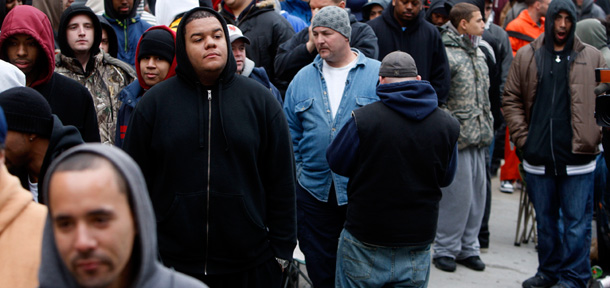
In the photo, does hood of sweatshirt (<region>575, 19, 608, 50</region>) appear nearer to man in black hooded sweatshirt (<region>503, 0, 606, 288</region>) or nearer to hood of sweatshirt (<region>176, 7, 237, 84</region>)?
man in black hooded sweatshirt (<region>503, 0, 606, 288</region>)

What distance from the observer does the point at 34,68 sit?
174 inches

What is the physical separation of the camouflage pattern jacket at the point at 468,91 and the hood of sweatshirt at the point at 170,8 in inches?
89.9

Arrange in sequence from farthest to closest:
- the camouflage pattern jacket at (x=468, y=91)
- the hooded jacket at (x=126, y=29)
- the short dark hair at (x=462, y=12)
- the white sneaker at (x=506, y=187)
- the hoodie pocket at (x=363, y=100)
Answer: the white sneaker at (x=506, y=187), the short dark hair at (x=462, y=12), the camouflage pattern jacket at (x=468, y=91), the hooded jacket at (x=126, y=29), the hoodie pocket at (x=363, y=100)

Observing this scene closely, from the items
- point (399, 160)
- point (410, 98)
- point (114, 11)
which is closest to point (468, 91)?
point (410, 98)

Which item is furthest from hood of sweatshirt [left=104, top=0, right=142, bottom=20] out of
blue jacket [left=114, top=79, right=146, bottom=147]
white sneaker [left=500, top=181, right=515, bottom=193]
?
white sneaker [left=500, top=181, right=515, bottom=193]

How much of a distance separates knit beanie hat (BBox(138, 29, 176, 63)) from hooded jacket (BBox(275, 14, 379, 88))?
1313 mm

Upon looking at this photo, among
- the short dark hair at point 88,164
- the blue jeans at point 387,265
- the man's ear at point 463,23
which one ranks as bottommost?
the blue jeans at point 387,265

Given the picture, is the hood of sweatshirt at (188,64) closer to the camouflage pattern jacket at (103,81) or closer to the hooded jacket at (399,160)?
the hooded jacket at (399,160)

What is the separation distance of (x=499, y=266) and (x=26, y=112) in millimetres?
4850

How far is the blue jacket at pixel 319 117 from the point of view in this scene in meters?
4.93

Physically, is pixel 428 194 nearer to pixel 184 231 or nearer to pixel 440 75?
pixel 184 231

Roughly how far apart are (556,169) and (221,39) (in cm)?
337

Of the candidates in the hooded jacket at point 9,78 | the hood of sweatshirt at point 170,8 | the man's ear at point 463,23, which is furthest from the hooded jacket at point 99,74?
the man's ear at point 463,23

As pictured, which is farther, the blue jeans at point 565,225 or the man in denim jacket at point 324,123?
the blue jeans at point 565,225
